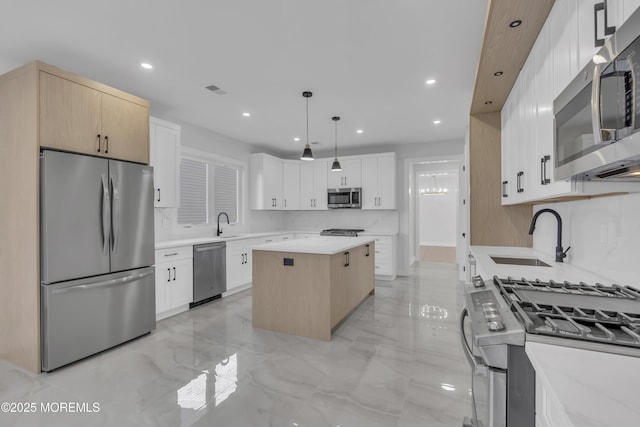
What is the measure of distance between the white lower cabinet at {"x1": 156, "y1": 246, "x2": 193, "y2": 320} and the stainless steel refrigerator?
1.46 feet

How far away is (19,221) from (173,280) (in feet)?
5.42

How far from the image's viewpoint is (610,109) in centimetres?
84

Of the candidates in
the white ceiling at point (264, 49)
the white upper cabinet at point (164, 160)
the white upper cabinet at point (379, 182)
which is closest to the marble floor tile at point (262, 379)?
the white upper cabinet at point (164, 160)

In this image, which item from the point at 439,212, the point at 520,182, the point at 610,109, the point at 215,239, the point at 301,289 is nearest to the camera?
the point at 610,109

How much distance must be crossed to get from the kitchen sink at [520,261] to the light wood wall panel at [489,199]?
870 mm

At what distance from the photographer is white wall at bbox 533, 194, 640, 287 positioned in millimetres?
1503

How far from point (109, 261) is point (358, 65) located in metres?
3.01

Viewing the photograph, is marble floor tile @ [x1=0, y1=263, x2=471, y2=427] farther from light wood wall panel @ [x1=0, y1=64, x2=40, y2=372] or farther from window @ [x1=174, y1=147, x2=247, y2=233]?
window @ [x1=174, y1=147, x2=247, y2=233]

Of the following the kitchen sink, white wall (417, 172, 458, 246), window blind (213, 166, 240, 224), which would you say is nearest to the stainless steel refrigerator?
window blind (213, 166, 240, 224)

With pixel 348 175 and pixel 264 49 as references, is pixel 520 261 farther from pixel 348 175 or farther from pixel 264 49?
pixel 348 175

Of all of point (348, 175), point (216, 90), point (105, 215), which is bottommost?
point (105, 215)

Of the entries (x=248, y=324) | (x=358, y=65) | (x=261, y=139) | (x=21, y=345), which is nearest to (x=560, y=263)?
(x=358, y=65)

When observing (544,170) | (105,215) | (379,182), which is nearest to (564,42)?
(544,170)

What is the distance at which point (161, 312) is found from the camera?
3686 mm
